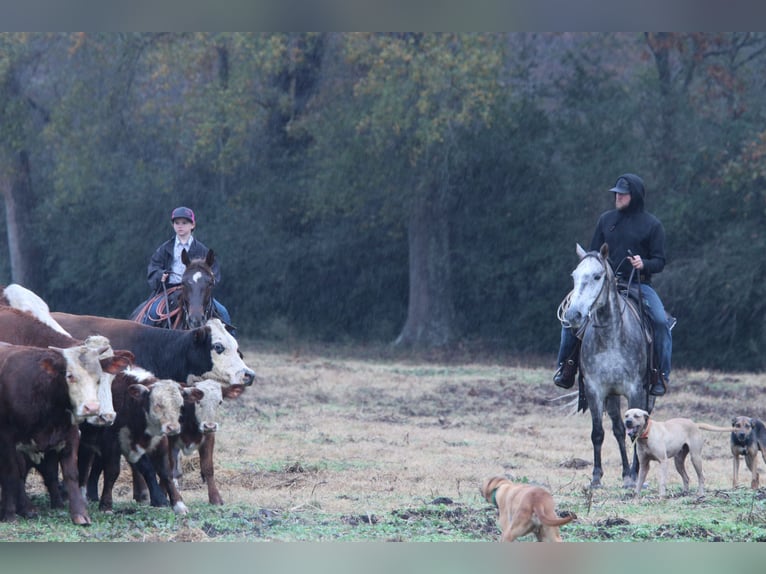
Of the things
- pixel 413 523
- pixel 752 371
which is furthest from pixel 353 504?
pixel 752 371

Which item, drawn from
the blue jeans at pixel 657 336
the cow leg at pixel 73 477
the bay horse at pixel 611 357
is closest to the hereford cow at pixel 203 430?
the cow leg at pixel 73 477

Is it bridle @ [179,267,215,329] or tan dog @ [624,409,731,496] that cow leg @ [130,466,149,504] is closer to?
bridle @ [179,267,215,329]

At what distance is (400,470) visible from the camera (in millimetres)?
11094

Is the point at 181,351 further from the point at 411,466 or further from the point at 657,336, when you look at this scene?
the point at 657,336

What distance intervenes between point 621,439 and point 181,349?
3.86 m

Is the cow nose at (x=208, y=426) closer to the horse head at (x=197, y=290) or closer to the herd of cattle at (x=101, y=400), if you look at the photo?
the herd of cattle at (x=101, y=400)

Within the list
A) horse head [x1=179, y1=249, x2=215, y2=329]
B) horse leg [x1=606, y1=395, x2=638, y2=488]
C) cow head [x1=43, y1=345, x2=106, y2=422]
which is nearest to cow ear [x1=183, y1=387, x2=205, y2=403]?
cow head [x1=43, y1=345, x2=106, y2=422]

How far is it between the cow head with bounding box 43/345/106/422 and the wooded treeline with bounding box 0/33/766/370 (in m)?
16.4

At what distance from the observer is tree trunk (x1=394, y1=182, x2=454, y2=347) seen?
26.1m

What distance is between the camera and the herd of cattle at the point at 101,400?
307 inches

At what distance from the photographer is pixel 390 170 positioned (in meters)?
25.2

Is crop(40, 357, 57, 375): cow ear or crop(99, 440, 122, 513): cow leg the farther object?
crop(99, 440, 122, 513): cow leg

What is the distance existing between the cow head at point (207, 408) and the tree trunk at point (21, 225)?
69.3 ft
